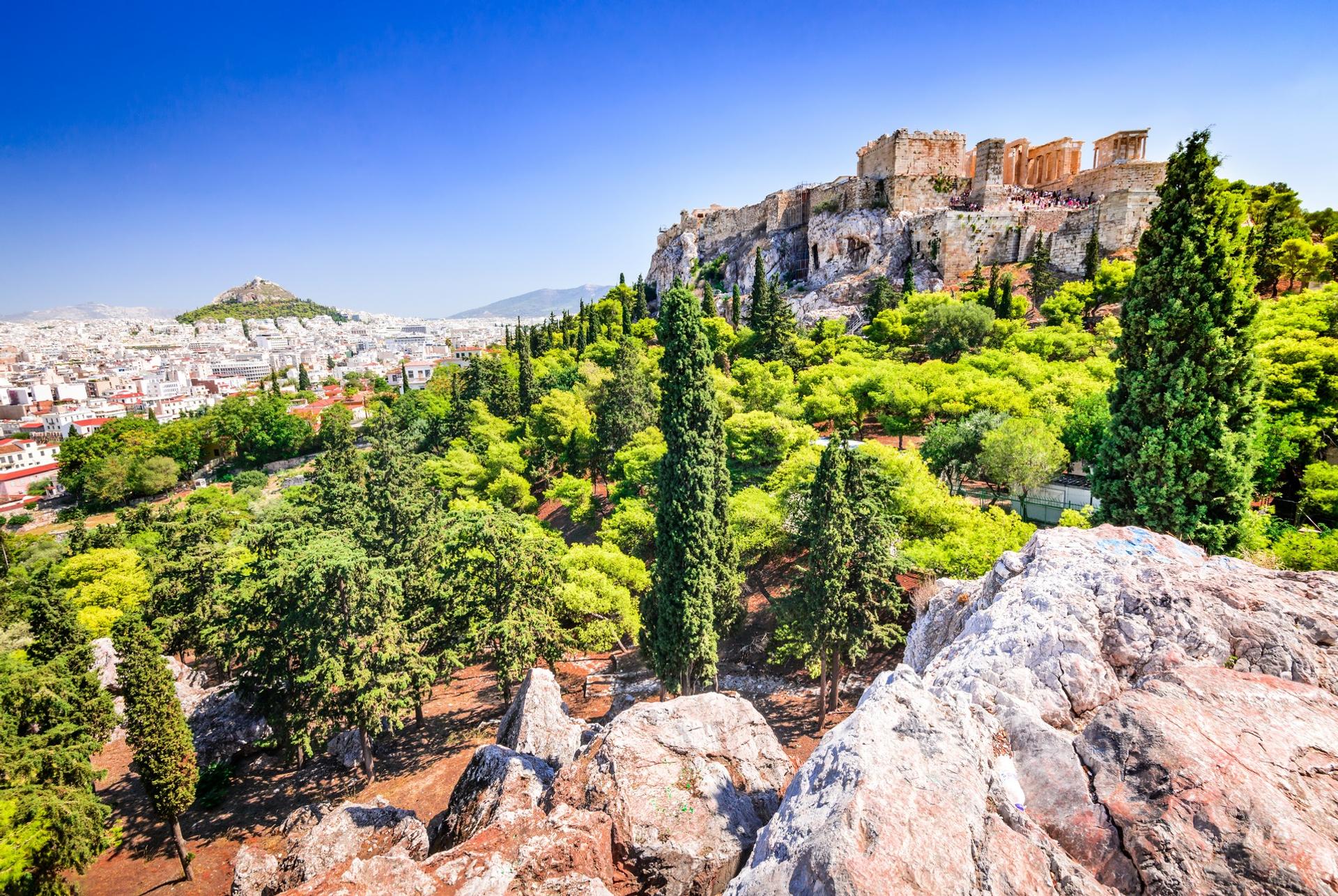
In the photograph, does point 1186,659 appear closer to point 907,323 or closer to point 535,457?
point 535,457

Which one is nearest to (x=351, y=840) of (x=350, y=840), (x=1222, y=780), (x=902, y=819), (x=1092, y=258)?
(x=350, y=840)

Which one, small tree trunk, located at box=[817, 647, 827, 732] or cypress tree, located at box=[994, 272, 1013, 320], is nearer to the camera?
small tree trunk, located at box=[817, 647, 827, 732]

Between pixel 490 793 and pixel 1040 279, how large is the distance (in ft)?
185

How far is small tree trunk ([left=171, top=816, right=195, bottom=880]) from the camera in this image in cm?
1488

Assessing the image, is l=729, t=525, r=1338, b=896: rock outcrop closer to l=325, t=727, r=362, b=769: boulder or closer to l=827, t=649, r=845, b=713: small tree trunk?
l=827, t=649, r=845, b=713: small tree trunk

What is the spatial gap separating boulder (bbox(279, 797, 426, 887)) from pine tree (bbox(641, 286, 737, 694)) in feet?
25.6

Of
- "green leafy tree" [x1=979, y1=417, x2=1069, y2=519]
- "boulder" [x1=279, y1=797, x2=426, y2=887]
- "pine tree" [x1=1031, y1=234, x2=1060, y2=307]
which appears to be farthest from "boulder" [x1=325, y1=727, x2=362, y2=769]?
"pine tree" [x1=1031, y1=234, x2=1060, y2=307]

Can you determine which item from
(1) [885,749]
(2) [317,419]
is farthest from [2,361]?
(1) [885,749]

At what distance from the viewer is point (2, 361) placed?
609 ft

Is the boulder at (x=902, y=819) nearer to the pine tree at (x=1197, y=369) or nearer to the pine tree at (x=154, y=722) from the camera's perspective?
the pine tree at (x=1197, y=369)

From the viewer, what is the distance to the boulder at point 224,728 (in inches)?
774

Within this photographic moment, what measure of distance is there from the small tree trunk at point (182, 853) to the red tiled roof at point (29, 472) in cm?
8497

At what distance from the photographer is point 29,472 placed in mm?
75438

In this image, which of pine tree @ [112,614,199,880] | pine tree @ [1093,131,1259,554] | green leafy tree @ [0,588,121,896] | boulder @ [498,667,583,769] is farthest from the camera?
pine tree @ [112,614,199,880]
